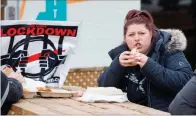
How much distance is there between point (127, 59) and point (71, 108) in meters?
0.73

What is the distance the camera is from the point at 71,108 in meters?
3.38

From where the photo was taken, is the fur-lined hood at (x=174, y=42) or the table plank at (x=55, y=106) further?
the fur-lined hood at (x=174, y=42)

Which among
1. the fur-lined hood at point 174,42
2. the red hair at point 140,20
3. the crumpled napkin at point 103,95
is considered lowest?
the crumpled napkin at point 103,95

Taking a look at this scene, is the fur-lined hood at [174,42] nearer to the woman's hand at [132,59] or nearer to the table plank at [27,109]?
the woman's hand at [132,59]

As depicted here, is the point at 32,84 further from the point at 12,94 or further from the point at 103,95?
the point at 103,95

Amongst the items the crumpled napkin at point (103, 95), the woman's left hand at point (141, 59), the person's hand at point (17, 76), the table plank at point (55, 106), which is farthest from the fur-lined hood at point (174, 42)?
the person's hand at point (17, 76)

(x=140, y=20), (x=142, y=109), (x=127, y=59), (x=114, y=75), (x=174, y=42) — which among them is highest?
(x=140, y=20)

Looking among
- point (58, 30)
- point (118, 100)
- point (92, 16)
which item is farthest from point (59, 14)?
point (118, 100)

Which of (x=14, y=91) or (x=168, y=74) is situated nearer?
(x=14, y=91)

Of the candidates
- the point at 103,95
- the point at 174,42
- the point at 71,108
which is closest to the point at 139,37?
the point at 174,42

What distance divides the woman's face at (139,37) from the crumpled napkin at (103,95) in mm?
455

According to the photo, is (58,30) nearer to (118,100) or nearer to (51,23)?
(51,23)

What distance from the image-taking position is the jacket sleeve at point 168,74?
3.86 m

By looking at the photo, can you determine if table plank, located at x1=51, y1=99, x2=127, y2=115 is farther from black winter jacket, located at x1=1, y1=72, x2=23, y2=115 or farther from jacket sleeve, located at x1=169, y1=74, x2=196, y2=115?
jacket sleeve, located at x1=169, y1=74, x2=196, y2=115
